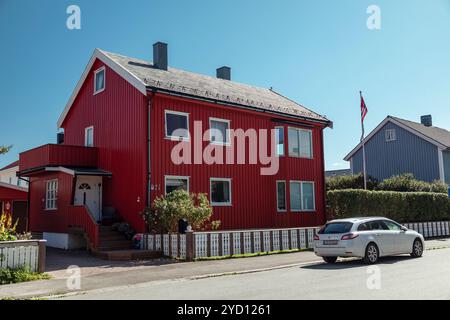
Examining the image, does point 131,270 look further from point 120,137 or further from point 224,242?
point 120,137

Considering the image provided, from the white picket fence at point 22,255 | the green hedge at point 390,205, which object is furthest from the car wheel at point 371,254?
the white picket fence at point 22,255

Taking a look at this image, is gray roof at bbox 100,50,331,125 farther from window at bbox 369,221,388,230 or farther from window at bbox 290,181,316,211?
window at bbox 369,221,388,230

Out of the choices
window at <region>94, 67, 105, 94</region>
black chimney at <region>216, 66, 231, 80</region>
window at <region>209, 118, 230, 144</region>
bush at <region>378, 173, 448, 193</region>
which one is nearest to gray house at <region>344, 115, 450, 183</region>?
bush at <region>378, 173, 448, 193</region>

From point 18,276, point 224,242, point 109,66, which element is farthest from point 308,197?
point 18,276

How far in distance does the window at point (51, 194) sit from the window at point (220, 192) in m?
7.59

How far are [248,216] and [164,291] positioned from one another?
13110mm

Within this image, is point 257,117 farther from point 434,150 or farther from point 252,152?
point 434,150

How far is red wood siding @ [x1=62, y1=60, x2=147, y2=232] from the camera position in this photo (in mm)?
19906

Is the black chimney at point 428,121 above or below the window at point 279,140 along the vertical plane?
above

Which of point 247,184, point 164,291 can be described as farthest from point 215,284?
point 247,184

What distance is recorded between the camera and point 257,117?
79.9 feet

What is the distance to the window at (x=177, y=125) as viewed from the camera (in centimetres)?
2077

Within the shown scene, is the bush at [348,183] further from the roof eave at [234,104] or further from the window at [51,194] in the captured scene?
the window at [51,194]

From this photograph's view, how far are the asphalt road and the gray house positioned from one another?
25349 millimetres
